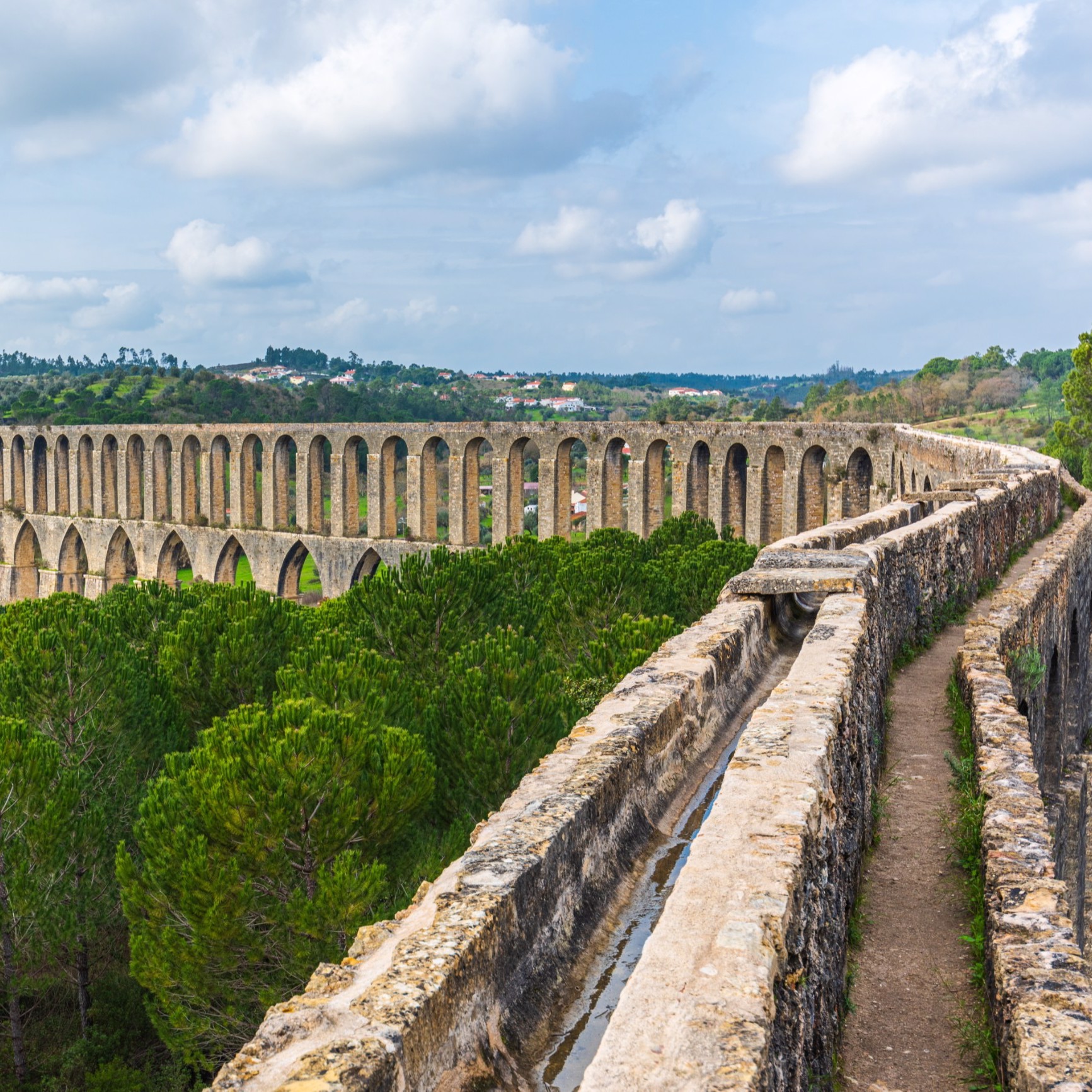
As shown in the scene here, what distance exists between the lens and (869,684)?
5.99 m

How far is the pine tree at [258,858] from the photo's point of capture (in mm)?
8195

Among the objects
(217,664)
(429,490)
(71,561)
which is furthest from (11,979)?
(71,561)

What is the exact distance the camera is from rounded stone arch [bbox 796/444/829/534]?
27000mm

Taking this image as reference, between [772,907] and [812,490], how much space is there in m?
25.5

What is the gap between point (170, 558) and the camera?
43094 millimetres

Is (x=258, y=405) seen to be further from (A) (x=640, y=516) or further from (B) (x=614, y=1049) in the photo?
(B) (x=614, y=1049)

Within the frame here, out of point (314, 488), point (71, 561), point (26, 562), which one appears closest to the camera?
point (314, 488)

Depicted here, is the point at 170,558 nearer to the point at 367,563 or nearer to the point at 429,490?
the point at 367,563

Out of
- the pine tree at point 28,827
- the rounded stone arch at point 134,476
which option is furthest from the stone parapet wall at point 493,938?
the rounded stone arch at point 134,476

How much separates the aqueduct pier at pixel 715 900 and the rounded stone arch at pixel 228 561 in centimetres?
3524

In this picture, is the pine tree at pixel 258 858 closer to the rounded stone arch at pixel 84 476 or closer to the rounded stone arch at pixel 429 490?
the rounded stone arch at pixel 429 490

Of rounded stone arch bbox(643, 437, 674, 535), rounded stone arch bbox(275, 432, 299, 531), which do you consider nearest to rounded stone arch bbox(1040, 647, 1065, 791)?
rounded stone arch bbox(643, 437, 674, 535)

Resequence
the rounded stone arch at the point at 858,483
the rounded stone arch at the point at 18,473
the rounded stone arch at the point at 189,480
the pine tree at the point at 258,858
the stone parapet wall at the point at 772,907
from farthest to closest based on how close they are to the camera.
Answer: the rounded stone arch at the point at 18,473, the rounded stone arch at the point at 189,480, the rounded stone arch at the point at 858,483, the pine tree at the point at 258,858, the stone parapet wall at the point at 772,907

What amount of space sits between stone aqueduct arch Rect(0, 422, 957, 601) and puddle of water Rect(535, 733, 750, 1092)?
54.8 feet
